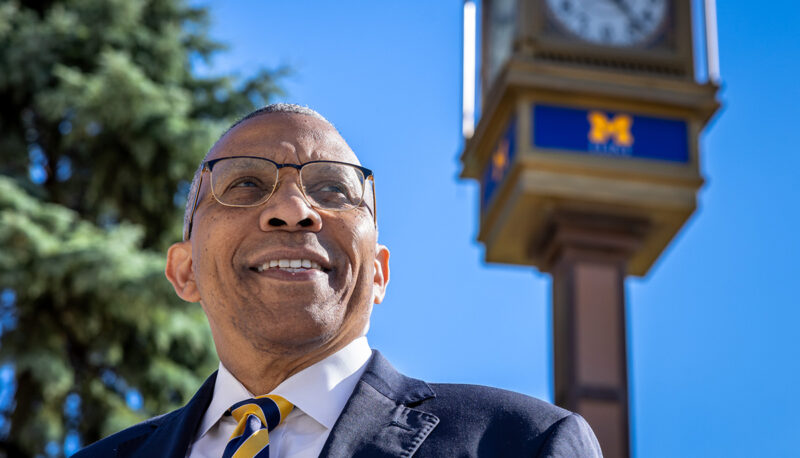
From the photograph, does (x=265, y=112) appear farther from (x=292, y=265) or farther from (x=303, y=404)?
(x=303, y=404)

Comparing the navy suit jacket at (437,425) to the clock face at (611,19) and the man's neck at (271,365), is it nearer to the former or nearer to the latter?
the man's neck at (271,365)

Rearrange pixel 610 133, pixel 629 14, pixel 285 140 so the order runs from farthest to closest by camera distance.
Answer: pixel 629 14
pixel 610 133
pixel 285 140

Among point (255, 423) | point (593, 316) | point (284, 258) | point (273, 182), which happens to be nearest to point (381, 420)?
point (255, 423)

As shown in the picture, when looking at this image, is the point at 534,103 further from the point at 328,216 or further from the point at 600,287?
the point at 328,216

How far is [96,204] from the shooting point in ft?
32.1

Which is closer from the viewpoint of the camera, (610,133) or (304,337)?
(304,337)

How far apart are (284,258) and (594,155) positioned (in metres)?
8.44

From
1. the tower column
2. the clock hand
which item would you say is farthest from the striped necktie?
the clock hand

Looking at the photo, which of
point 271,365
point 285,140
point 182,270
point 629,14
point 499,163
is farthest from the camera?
point 629,14

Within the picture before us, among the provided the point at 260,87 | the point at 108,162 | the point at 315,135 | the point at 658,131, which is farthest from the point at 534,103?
the point at 315,135

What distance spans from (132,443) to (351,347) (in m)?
0.49

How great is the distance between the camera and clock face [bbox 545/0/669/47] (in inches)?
414

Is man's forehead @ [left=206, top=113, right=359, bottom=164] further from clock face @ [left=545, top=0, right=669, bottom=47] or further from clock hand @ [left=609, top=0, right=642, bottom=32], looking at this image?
clock hand @ [left=609, top=0, right=642, bottom=32]

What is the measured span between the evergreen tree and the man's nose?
664 centimetres
